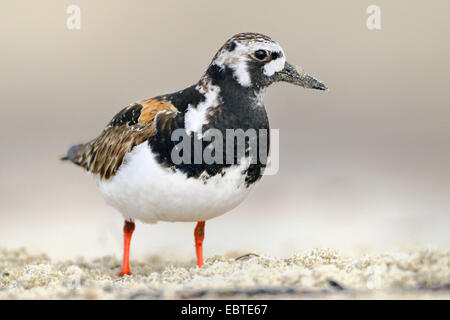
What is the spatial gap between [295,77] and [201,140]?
1170 mm

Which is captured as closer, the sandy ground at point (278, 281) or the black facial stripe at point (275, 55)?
the sandy ground at point (278, 281)

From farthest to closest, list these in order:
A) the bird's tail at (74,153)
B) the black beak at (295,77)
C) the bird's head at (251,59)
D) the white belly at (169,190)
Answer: the bird's tail at (74,153)
the black beak at (295,77)
the bird's head at (251,59)
the white belly at (169,190)

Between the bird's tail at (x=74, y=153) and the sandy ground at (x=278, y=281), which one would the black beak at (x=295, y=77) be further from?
the bird's tail at (x=74, y=153)

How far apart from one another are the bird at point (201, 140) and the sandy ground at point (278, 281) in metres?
0.65

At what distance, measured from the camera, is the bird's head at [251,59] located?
18.9 ft

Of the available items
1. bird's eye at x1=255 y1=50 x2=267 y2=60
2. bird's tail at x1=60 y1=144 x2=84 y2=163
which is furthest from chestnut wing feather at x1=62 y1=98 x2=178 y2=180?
bird's eye at x1=255 y1=50 x2=267 y2=60

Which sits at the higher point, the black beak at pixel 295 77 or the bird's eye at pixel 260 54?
the bird's eye at pixel 260 54

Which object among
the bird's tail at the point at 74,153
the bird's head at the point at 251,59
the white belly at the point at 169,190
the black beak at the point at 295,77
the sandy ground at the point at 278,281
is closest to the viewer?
the sandy ground at the point at 278,281

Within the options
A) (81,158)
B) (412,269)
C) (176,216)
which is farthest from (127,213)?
(412,269)

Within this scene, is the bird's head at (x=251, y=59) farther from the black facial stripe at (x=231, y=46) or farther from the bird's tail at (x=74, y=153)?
the bird's tail at (x=74, y=153)

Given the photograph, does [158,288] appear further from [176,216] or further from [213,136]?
[213,136]

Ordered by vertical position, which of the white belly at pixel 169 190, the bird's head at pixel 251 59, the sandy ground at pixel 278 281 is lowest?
the sandy ground at pixel 278 281

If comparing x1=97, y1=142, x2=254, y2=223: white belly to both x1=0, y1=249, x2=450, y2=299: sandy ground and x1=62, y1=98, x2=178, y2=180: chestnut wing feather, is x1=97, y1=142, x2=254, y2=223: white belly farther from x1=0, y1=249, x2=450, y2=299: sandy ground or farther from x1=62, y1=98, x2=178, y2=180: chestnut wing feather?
x1=0, y1=249, x2=450, y2=299: sandy ground

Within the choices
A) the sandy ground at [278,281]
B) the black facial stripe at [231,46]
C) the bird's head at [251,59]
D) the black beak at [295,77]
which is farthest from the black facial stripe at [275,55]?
the sandy ground at [278,281]
